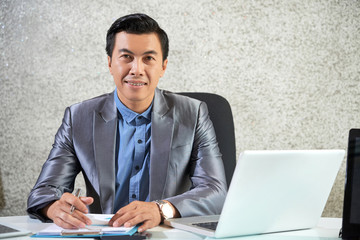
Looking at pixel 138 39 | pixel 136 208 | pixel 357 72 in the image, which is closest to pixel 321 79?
pixel 357 72

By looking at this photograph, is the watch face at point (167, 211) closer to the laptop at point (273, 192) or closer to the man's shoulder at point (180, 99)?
the laptop at point (273, 192)

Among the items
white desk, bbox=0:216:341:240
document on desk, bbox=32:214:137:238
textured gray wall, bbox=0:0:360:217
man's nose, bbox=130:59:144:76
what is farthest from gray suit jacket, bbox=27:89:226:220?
textured gray wall, bbox=0:0:360:217

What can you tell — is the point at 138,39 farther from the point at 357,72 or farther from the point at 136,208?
the point at 357,72

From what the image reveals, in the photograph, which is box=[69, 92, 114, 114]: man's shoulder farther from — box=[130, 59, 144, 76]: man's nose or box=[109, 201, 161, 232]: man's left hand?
box=[109, 201, 161, 232]: man's left hand

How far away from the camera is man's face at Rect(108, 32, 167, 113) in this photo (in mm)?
1656

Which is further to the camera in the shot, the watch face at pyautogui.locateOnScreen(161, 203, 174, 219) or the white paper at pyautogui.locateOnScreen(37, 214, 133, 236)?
the watch face at pyautogui.locateOnScreen(161, 203, 174, 219)

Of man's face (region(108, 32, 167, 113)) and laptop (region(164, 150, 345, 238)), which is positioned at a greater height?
man's face (region(108, 32, 167, 113))

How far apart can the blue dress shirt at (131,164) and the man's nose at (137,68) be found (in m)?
0.14

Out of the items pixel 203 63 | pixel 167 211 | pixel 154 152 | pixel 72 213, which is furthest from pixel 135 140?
pixel 203 63

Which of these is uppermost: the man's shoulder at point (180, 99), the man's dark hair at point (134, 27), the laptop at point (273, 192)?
the man's dark hair at point (134, 27)

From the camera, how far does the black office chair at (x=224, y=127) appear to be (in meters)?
1.75

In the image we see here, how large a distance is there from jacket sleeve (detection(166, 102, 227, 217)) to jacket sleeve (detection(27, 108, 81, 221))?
39cm

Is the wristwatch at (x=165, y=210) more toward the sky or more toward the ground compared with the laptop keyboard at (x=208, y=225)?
more toward the ground

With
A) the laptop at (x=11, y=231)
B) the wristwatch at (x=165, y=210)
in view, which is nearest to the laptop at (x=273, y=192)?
the wristwatch at (x=165, y=210)
